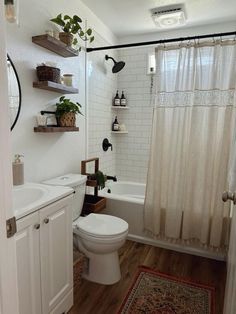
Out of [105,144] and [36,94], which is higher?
[36,94]

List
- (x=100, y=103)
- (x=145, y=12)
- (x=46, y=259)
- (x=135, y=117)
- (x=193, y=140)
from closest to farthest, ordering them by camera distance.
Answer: (x=46, y=259) → (x=193, y=140) → (x=145, y=12) → (x=100, y=103) → (x=135, y=117)

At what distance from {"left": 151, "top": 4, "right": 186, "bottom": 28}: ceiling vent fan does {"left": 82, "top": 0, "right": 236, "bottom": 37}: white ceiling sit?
66 mm

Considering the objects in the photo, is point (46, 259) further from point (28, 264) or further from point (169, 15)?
point (169, 15)

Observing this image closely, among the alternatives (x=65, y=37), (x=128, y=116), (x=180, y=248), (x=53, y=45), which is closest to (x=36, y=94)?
(x=53, y=45)

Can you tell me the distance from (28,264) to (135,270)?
1.18 metres

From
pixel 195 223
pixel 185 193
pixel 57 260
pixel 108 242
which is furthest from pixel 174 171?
pixel 57 260

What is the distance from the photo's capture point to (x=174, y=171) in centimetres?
231

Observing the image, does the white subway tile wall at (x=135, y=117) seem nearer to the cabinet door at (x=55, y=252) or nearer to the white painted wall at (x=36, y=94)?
the white painted wall at (x=36, y=94)

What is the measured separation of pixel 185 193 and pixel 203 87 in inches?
40.7

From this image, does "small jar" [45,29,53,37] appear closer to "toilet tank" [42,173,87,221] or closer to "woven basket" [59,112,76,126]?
"woven basket" [59,112,76,126]

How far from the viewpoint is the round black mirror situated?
1.57 meters

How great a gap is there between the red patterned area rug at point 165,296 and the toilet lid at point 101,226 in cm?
49

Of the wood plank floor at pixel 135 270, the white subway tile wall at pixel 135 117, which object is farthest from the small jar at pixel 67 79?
the wood plank floor at pixel 135 270

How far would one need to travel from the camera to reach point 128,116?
11.3ft
